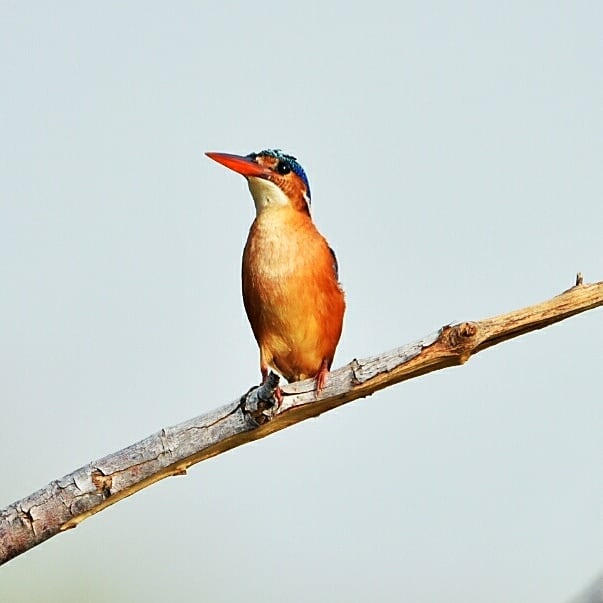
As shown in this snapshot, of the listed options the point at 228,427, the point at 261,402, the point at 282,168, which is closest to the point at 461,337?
the point at 261,402

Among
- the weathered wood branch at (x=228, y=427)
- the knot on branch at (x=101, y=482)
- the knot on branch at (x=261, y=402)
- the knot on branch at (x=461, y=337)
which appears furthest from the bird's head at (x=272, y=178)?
the knot on branch at (x=101, y=482)

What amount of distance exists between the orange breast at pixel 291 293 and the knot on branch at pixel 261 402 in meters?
0.74

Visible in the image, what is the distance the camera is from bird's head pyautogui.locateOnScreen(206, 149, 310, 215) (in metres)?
4.54

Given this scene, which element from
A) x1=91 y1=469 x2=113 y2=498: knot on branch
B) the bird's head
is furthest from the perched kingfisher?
x1=91 y1=469 x2=113 y2=498: knot on branch

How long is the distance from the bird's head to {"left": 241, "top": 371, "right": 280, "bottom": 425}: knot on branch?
1187 mm

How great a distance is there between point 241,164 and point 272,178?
6.3 inches

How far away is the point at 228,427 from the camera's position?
3.67 metres

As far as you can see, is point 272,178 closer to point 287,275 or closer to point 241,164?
point 241,164

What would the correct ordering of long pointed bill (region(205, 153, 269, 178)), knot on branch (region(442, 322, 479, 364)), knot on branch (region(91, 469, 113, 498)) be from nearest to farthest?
knot on branch (region(442, 322, 479, 364)) < knot on branch (region(91, 469, 113, 498)) < long pointed bill (region(205, 153, 269, 178))

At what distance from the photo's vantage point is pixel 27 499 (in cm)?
375

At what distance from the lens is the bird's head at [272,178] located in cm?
454

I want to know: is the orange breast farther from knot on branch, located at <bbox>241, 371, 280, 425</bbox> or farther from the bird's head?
knot on branch, located at <bbox>241, 371, 280, 425</bbox>

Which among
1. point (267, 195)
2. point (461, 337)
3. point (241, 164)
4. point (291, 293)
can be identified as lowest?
point (461, 337)

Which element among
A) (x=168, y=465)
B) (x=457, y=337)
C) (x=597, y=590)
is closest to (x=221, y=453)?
(x=168, y=465)
